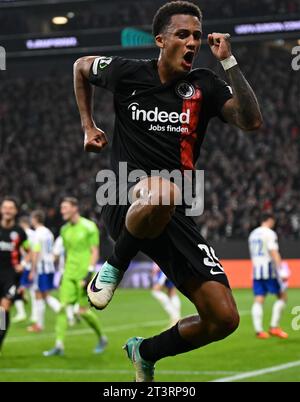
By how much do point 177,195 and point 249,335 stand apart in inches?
408

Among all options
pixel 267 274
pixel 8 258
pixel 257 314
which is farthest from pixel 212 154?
pixel 8 258

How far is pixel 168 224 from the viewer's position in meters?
5.71

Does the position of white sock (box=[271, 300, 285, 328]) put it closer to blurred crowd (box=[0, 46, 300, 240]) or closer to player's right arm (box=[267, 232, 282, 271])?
player's right arm (box=[267, 232, 282, 271])

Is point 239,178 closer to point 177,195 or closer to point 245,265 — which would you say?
point 245,265

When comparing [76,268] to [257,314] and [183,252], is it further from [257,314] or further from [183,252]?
[183,252]

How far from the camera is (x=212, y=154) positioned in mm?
31094

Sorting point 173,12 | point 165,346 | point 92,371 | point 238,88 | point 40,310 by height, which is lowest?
point 92,371

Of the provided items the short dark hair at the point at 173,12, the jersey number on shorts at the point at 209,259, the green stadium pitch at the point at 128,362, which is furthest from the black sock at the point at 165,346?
the green stadium pitch at the point at 128,362

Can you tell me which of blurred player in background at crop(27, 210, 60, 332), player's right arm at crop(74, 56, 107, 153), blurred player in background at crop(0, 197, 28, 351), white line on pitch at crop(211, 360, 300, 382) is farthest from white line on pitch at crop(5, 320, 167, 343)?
player's right arm at crop(74, 56, 107, 153)

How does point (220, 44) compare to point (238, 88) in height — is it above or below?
above

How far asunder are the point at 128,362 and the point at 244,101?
7.65 meters

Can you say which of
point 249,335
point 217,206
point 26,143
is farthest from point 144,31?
point 26,143

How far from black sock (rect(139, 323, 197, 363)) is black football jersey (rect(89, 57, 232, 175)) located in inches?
43.9

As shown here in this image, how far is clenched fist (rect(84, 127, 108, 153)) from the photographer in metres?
5.62
